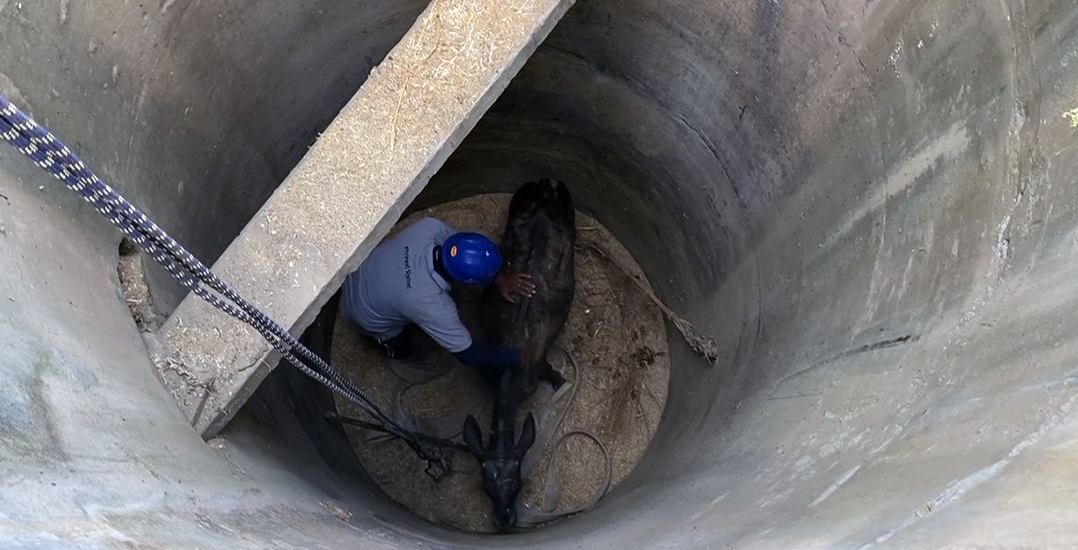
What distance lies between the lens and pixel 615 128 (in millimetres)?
3838

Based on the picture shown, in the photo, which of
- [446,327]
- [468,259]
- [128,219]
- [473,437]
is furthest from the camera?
[473,437]

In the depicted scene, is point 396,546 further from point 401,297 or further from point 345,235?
point 401,297

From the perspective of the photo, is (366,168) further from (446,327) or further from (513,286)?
(513,286)

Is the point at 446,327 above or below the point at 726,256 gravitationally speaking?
below

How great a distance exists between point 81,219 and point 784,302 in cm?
250

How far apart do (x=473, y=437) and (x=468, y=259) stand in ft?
4.03

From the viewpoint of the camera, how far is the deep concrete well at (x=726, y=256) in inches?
61.1

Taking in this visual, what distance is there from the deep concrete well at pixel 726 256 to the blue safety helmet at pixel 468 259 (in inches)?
33.8

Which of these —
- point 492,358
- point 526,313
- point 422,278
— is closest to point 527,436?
point 492,358

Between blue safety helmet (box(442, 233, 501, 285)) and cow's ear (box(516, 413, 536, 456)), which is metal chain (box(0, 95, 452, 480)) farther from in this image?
cow's ear (box(516, 413, 536, 456))

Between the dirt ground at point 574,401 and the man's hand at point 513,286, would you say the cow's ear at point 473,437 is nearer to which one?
the dirt ground at point 574,401

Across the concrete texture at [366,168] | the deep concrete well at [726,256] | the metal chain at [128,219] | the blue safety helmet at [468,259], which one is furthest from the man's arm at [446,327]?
the concrete texture at [366,168]

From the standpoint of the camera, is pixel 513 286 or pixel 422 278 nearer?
pixel 422 278

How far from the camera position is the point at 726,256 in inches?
141
